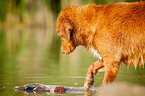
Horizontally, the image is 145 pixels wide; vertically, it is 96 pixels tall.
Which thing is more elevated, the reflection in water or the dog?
the dog

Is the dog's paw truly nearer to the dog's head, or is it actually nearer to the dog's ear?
the dog's head

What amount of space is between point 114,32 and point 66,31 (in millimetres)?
1044

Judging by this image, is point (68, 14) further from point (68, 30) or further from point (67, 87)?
point (67, 87)

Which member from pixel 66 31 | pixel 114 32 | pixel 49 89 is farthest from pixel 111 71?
pixel 49 89

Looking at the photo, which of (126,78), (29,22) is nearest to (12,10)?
(29,22)

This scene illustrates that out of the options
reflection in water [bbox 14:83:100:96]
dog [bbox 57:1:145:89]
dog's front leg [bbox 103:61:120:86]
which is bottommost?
reflection in water [bbox 14:83:100:96]

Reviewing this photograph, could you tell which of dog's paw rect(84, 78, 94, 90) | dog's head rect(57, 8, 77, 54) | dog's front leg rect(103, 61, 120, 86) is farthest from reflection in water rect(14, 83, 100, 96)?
dog's head rect(57, 8, 77, 54)

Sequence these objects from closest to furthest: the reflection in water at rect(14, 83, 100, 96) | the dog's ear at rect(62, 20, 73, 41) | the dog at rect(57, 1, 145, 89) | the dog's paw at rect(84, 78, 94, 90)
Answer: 1. the dog at rect(57, 1, 145, 89)
2. the reflection in water at rect(14, 83, 100, 96)
3. the dog's ear at rect(62, 20, 73, 41)
4. the dog's paw at rect(84, 78, 94, 90)

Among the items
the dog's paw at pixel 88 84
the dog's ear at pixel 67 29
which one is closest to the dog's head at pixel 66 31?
the dog's ear at pixel 67 29

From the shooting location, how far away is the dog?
6.13 metres

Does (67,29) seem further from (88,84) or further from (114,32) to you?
(88,84)

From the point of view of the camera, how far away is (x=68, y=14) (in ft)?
21.9

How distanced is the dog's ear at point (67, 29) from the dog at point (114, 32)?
0.07 ft

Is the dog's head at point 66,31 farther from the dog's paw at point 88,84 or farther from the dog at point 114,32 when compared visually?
the dog's paw at point 88,84
